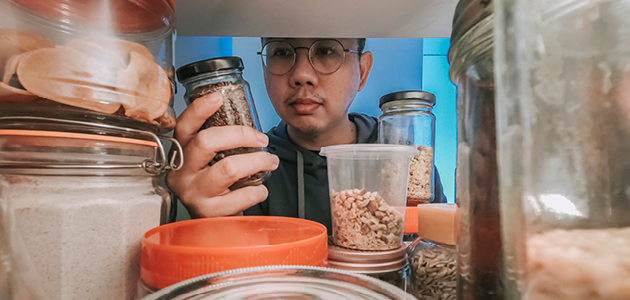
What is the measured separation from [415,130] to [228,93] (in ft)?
1.37

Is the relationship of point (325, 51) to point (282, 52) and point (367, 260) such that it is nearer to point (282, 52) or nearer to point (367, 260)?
point (282, 52)

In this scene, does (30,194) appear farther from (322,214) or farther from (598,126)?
(322,214)

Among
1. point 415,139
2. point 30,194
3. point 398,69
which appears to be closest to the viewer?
point 30,194

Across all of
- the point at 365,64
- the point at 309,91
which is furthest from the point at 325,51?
the point at 365,64

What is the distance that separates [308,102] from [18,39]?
0.71 meters

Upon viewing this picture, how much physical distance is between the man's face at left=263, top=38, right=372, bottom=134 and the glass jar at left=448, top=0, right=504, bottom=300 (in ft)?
2.50

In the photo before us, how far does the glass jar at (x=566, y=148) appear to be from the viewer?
0.38 ft

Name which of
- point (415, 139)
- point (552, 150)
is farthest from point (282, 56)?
point (552, 150)

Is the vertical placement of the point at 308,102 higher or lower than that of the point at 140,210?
higher

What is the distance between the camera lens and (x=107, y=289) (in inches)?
11.1

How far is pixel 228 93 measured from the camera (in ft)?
1.59

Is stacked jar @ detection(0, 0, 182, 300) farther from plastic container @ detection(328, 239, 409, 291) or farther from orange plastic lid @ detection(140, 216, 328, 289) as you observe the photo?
plastic container @ detection(328, 239, 409, 291)

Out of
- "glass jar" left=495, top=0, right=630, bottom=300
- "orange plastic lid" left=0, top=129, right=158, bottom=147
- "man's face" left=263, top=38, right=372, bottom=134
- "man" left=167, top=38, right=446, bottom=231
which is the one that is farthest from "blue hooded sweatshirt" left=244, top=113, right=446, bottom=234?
"glass jar" left=495, top=0, right=630, bottom=300

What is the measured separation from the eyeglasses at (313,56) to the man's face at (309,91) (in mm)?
13
